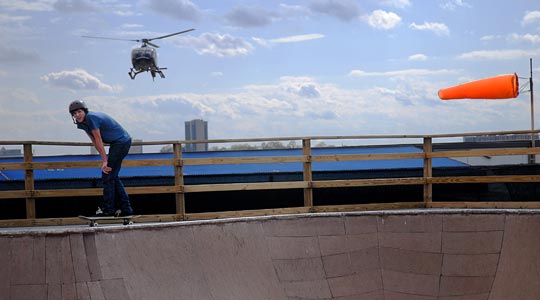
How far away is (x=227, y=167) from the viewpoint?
1198cm

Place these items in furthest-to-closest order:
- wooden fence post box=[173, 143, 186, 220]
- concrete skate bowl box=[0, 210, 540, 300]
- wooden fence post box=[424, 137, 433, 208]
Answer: wooden fence post box=[424, 137, 433, 208] → wooden fence post box=[173, 143, 186, 220] → concrete skate bowl box=[0, 210, 540, 300]

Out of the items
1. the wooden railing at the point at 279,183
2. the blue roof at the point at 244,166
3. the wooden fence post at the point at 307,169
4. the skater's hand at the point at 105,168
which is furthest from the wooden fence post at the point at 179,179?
the wooden fence post at the point at 307,169

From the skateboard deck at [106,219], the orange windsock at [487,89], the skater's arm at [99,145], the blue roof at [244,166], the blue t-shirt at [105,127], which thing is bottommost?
the skateboard deck at [106,219]

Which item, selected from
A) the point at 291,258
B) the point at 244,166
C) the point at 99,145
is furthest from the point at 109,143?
the point at 244,166

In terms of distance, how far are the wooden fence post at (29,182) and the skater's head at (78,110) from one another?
0.98 meters

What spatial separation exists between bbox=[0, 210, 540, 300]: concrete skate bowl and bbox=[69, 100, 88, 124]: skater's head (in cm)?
142

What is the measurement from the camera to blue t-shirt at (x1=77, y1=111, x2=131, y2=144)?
297 inches

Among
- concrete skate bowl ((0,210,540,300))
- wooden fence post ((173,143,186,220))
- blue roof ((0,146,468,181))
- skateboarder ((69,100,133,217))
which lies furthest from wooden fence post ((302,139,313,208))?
skateboarder ((69,100,133,217))

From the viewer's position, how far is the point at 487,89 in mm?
10336

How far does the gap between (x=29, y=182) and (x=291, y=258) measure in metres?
3.74

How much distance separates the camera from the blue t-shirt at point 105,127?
24.7ft

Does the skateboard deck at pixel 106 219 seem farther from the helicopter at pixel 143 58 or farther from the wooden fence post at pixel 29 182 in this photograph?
the helicopter at pixel 143 58

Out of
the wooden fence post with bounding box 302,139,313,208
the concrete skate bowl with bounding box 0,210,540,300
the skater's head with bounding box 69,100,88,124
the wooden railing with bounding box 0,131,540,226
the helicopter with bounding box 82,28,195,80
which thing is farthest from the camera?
the helicopter with bounding box 82,28,195,80

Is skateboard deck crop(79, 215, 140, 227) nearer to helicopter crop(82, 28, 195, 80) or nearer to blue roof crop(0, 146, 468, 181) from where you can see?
blue roof crop(0, 146, 468, 181)
